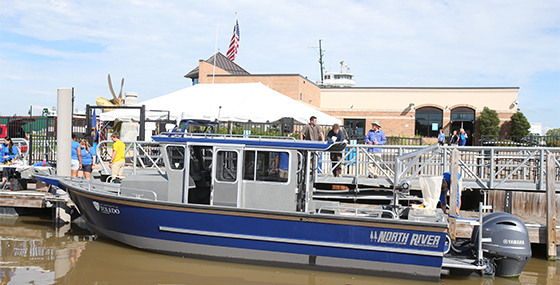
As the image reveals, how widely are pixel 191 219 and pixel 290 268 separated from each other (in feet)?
6.53

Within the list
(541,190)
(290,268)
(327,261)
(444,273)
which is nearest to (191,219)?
(290,268)

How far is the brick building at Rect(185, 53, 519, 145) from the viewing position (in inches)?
1158

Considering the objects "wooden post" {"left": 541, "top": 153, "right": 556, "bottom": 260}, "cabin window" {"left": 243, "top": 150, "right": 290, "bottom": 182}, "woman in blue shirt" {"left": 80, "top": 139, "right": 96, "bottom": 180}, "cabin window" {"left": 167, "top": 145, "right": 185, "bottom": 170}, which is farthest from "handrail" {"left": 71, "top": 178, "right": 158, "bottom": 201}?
"wooden post" {"left": 541, "top": 153, "right": 556, "bottom": 260}

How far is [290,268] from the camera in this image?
26.2 feet

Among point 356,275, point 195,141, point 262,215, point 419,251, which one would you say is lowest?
point 356,275

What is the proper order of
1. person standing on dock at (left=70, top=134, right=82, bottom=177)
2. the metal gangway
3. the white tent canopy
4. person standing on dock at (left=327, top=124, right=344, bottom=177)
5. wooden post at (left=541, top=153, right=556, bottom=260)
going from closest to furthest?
wooden post at (left=541, top=153, right=556, bottom=260) < the metal gangway < person standing on dock at (left=327, top=124, right=344, bottom=177) < person standing on dock at (left=70, top=134, right=82, bottom=177) < the white tent canopy

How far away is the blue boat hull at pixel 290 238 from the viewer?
24.3ft

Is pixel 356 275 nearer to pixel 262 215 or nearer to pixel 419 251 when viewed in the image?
pixel 419 251

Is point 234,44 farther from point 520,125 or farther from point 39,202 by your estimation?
point 520,125

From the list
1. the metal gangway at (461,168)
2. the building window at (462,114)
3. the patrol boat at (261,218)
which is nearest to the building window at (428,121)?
the building window at (462,114)

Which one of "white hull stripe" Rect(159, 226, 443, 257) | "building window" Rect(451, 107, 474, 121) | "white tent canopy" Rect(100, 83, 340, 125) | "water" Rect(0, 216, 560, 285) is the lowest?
"water" Rect(0, 216, 560, 285)

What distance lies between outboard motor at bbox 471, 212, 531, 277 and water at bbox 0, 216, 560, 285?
242mm

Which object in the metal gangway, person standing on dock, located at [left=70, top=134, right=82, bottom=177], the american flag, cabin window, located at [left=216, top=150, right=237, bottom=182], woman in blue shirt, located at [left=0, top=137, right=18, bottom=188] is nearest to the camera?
cabin window, located at [left=216, top=150, right=237, bottom=182]

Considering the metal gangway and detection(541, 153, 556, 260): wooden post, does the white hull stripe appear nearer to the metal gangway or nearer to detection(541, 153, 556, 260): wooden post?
the metal gangway
